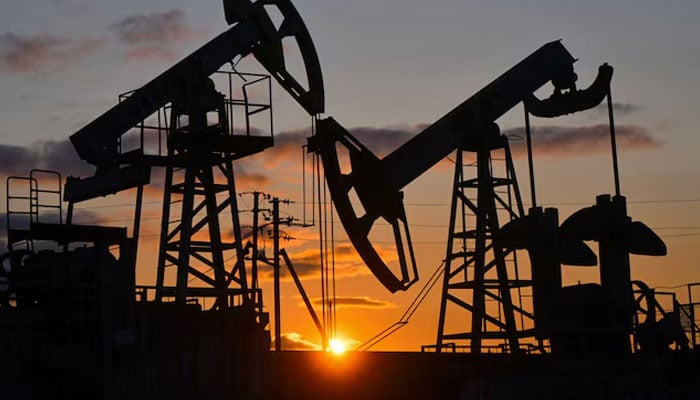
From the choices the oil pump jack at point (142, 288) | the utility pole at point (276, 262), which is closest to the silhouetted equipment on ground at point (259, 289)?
the oil pump jack at point (142, 288)

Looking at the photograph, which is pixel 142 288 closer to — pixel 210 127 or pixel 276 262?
pixel 210 127

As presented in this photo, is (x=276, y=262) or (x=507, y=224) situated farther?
(x=276, y=262)

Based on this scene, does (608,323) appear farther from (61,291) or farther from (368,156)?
(61,291)

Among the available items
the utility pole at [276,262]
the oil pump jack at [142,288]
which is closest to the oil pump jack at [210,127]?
the oil pump jack at [142,288]

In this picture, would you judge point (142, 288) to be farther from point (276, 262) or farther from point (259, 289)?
point (276, 262)

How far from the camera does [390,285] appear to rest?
3145 centimetres

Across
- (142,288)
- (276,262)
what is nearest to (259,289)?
(142,288)

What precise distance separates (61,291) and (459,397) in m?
9.84

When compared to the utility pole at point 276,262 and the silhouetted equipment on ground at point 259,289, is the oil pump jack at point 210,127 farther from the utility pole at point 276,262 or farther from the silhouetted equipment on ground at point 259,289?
the utility pole at point 276,262

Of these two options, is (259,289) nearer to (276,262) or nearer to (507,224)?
(507,224)

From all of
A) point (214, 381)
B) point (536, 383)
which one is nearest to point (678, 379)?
point (536, 383)

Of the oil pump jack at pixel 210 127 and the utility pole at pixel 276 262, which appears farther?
the utility pole at pixel 276 262

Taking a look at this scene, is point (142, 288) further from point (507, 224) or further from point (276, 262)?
point (276, 262)

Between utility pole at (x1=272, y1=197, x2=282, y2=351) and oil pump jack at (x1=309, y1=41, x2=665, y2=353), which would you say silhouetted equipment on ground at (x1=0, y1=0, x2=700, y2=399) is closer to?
oil pump jack at (x1=309, y1=41, x2=665, y2=353)
